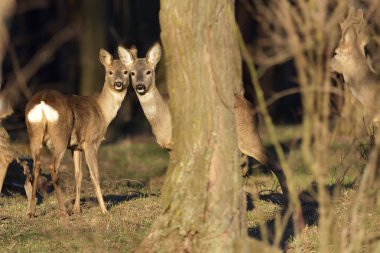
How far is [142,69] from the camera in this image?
31.6ft

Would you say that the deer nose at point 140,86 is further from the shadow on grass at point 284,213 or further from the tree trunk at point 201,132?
the tree trunk at point 201,132

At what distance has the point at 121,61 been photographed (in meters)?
10.1

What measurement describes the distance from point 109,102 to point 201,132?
12.7ft

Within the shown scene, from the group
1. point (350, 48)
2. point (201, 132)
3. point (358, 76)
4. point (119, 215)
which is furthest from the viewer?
point (350, 48)

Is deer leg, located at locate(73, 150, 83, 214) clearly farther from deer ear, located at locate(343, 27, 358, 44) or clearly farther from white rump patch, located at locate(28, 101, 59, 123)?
deer ear, located at locate(343, 27, 358, 44)

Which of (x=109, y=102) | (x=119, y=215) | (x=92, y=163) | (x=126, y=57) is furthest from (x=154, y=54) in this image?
(x=119, y=215)

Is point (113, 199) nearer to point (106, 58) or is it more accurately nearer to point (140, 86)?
Result: point (140, 86)

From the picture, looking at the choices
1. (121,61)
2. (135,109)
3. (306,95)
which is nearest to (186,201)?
(306,95)

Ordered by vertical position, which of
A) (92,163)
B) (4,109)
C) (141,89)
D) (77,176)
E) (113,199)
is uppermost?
(141,89)

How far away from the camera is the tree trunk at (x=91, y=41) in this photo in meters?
18.4

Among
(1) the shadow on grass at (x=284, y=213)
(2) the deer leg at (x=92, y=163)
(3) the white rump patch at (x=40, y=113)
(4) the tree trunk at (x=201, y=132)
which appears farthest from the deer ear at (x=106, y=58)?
(4) the tree trunk at (x=201, y=132)

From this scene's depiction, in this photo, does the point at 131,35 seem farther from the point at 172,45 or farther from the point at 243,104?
the point at 172,45

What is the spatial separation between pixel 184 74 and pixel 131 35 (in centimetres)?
1624

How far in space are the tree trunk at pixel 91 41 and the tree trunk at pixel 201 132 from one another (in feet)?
40.0
